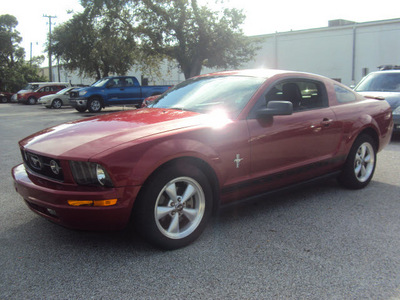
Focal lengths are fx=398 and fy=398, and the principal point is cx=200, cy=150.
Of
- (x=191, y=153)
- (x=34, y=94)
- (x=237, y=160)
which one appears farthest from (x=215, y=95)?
(x=34, y=94)

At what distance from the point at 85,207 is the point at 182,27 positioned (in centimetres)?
2550

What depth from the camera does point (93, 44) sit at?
3338cm

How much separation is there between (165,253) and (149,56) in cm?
2873

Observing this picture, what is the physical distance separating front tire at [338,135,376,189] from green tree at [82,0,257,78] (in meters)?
22.8

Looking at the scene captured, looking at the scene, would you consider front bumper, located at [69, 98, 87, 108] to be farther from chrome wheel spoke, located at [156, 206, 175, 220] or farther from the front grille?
chrome wheel spoke, located at [156, 206, 175, 220]

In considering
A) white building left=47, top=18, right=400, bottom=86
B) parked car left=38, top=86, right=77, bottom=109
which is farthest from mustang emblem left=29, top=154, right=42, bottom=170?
white building left=47, top=18, right=400, bottom=86

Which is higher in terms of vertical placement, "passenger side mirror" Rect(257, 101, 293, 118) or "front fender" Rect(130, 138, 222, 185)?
"passenger side mirror" Rect(257, 101, 293, 118)

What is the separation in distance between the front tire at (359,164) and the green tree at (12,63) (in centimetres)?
4842

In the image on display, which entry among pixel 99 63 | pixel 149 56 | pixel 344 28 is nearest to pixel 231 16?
pixel 149 56

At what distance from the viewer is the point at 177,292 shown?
260 cm

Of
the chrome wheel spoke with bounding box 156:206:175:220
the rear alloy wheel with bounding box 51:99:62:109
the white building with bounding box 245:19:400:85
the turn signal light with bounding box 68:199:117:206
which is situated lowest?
the chrome wheel spoke with bounding box 156:206:175:220

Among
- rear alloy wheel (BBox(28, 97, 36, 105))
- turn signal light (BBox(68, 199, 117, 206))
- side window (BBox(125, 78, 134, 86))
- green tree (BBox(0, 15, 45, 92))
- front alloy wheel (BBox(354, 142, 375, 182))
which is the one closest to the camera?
turn signal light (BBox(68, 199, 117, 206))

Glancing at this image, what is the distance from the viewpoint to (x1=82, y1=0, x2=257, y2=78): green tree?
26703 mm

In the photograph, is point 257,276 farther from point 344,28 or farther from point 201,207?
point 344,28
